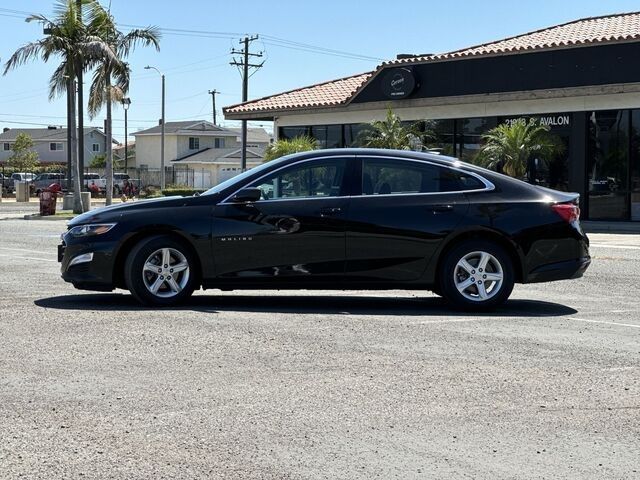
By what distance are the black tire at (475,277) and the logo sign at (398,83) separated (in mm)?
22401

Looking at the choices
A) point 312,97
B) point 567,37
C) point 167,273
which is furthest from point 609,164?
point 167,273

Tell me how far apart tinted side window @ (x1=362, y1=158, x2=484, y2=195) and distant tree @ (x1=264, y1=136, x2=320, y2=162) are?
22769 millimetres

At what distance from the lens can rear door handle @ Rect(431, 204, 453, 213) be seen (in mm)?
9891

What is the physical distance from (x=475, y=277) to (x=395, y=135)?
71.5 feet

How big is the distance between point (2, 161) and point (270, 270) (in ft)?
344

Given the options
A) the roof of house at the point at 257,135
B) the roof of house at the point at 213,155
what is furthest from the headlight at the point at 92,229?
the roof of house at the point at 257,135

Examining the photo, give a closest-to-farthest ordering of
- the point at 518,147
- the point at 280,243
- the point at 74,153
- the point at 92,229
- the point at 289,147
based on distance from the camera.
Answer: the point at 280,243, the point at 92,229, the point at 518,147, the point at 289,147, the point at 74,153

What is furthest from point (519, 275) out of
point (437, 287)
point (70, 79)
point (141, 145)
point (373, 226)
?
point (141, 145)

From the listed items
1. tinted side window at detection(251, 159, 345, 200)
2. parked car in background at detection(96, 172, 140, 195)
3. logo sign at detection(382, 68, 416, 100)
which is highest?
logo sign at detection(382, 68, 416, 100)

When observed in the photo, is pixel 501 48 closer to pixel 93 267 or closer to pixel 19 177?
pixel 93 267

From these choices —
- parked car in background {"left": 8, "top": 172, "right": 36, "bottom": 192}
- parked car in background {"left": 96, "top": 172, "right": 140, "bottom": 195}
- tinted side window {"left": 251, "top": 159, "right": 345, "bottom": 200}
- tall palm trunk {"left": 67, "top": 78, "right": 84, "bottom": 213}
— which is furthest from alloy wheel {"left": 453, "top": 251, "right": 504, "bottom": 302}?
parked car in background {"left": 8, "top": 172, "right": 36, "bottom": 192}

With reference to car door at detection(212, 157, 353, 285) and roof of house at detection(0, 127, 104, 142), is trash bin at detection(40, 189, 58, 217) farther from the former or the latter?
roof of house at detection(0, 127, 104, 142)

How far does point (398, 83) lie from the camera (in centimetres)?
3225

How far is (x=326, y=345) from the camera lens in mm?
7871
